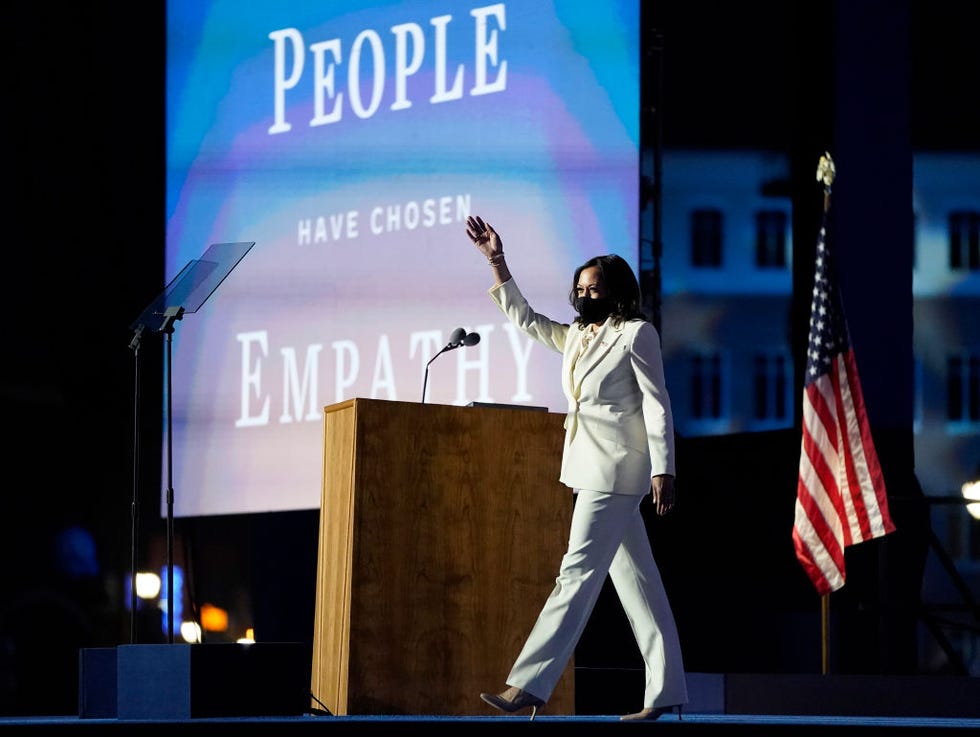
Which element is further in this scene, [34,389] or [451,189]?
[34,389]

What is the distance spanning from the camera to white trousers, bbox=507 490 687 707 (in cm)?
420

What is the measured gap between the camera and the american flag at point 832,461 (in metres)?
6.07

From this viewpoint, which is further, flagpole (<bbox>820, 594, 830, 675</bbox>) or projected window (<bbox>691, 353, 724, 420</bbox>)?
projected window (<bbox>691, 353, 724, 420</bbox>)

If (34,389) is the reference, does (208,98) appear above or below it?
above

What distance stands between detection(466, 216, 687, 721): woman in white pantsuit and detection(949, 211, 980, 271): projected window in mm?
33332

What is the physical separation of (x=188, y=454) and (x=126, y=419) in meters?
1.15

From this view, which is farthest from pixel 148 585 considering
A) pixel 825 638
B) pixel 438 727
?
pixel 438 727

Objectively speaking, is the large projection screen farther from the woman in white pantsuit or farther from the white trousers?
the white trousers

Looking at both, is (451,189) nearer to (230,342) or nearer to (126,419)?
(230,342)

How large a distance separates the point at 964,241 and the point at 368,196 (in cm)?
3129

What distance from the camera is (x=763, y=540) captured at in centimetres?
736

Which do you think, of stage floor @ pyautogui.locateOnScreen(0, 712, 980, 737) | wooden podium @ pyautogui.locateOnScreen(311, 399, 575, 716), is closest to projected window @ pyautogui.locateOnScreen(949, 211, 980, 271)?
wooden podium @ pyautogui.locateOnScreen(311, 399, 575, 716)

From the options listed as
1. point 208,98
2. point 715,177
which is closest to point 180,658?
point 208,98

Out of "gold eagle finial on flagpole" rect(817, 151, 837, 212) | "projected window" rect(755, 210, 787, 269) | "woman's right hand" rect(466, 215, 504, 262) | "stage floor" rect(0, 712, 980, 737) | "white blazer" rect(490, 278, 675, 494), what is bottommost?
"stage floor" rect(0, 712, 980, 737)
